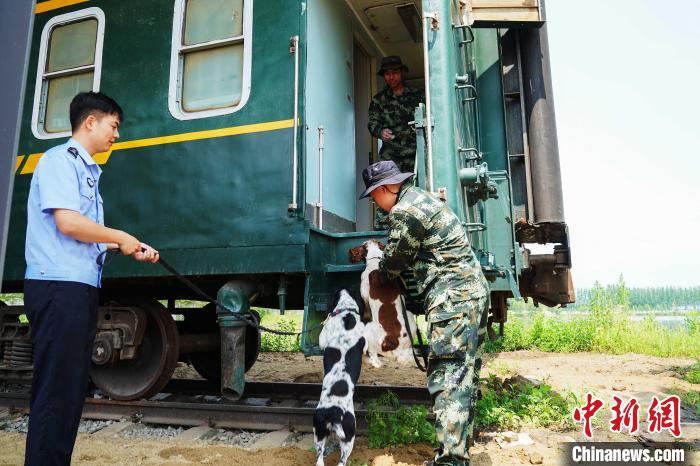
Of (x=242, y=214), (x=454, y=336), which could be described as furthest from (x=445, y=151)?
(x=242, y=214)

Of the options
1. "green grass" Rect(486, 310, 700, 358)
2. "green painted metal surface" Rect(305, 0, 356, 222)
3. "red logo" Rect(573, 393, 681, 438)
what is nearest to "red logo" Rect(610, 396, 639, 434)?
"red logo" Rect(573, 393, 681, 438)

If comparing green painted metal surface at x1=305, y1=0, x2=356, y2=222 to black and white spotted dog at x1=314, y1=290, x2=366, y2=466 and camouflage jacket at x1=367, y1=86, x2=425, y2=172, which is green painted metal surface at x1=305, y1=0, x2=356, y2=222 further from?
black and white spotted dog at x1=314, y1=290, x2=366, y2=466

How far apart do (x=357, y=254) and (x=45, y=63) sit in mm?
3654

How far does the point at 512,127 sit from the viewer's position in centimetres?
528

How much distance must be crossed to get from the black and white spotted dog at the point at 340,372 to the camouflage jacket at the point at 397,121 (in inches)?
94.6

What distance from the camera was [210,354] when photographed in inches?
234

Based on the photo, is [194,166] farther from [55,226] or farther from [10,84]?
[10,84]

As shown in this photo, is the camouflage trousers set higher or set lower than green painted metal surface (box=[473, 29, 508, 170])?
lower

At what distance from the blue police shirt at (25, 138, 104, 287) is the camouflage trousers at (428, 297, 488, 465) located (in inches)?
74.6

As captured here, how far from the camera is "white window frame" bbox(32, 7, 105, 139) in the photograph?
4.72 m

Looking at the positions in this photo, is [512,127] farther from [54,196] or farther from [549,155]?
[54,196]

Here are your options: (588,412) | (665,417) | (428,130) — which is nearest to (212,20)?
(428,130)

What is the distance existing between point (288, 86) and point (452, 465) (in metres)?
2.86

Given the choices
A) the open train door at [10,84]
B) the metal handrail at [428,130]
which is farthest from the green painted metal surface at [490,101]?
the open train door at [10,84]
